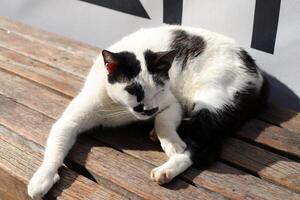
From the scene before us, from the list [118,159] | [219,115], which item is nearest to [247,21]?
[219,115]

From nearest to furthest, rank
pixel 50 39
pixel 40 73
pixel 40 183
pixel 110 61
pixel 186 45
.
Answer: pixel 40 183 < pixel 110 61 < pixel 186 45 < pixel 40 73 < pixel 50 39

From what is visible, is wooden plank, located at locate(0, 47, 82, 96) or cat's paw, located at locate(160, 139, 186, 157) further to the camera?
wooden plank, located at locate(0, 47, 82, 96)

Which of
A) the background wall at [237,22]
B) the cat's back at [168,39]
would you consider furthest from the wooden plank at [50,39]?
the cat's back at [168,39]

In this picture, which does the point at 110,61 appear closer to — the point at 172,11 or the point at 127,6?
the point at 172,11

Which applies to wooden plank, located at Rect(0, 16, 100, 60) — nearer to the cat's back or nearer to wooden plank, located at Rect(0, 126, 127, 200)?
the cat's back

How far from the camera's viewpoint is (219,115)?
177 centimetres

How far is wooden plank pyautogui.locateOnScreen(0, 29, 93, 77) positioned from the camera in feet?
8.34

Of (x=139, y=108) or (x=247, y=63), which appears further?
(x=247, y=63)

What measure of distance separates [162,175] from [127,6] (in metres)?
1.48

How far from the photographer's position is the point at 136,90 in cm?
161

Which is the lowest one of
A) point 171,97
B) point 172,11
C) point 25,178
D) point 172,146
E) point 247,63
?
point 25,178

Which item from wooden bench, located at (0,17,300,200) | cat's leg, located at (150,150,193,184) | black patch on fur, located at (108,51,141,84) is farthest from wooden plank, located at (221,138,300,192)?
black patch on fur, located at (108,51,141,84)

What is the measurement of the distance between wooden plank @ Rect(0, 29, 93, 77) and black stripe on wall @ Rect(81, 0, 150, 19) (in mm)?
425

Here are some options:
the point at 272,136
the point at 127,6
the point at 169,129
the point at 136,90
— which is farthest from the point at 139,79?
the point at 127,6
